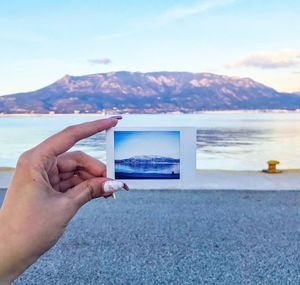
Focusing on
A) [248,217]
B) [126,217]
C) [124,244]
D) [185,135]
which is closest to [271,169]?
[248,217]

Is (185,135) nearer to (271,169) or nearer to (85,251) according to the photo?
(85,251)

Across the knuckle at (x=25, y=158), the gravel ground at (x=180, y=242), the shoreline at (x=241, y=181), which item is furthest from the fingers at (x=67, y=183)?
the shoreline at (x=241, y=181)

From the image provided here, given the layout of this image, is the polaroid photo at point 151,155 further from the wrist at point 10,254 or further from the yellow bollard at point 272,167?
the yellow bollard at point 272,167

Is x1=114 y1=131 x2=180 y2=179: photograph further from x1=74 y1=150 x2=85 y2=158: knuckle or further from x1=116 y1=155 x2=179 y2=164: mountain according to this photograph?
x1=74 y1=150 x2=85 y2=158: knuckle

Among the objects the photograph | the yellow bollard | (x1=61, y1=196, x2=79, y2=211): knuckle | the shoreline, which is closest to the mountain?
the photograph

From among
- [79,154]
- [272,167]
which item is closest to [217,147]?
[272,167]

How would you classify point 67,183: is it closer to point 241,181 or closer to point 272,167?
point 241,181
